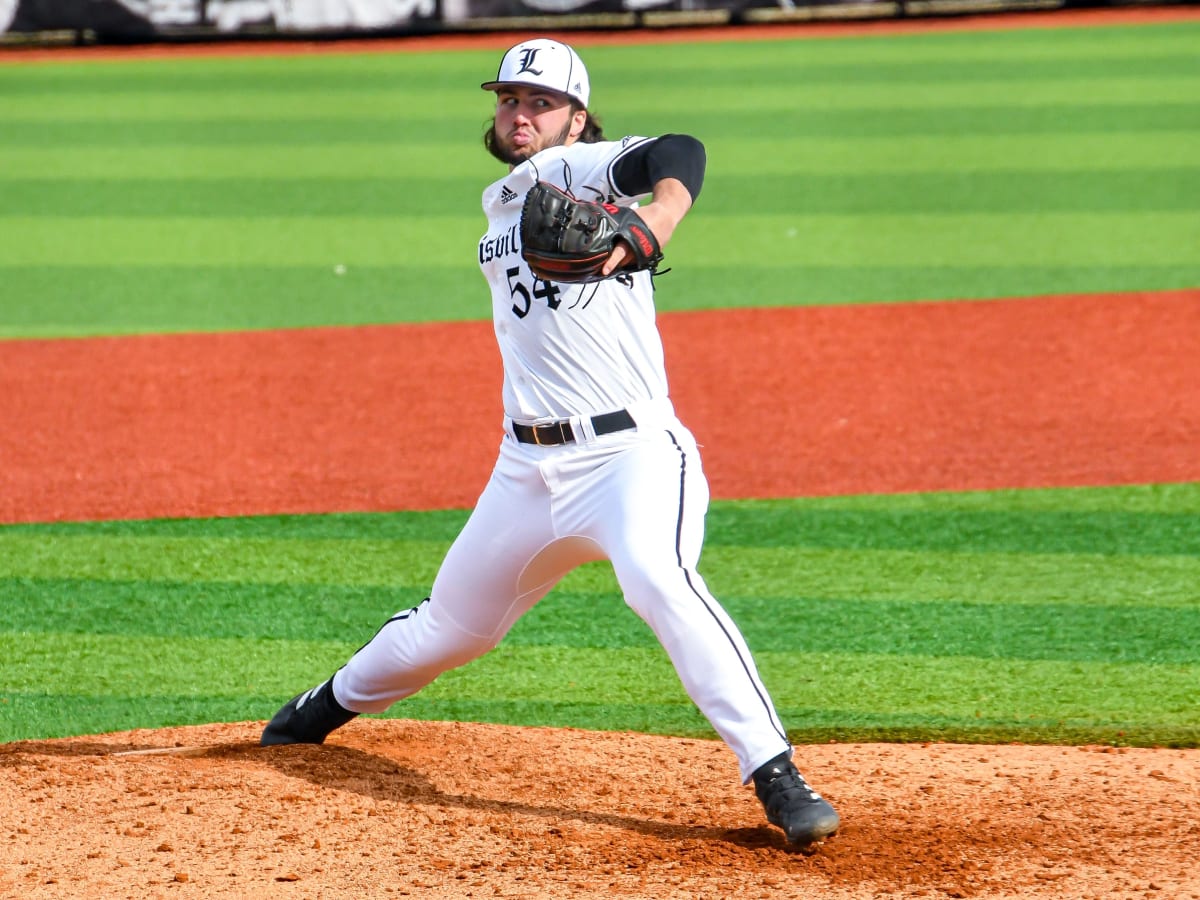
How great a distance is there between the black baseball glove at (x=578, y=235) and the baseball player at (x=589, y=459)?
6 centimetres

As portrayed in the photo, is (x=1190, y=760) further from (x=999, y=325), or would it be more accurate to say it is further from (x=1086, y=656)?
(x=999, y=325)

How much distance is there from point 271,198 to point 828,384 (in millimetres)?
6059

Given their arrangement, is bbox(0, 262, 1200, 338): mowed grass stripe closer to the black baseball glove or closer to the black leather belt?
the black leather belt

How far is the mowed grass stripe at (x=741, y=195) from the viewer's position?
1205cm

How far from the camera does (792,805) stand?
344cm

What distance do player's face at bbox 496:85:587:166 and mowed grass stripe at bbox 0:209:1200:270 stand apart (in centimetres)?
705

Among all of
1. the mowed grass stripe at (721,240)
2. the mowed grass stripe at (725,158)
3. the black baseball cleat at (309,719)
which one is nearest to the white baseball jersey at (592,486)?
the black baseball cleat at (309,719)

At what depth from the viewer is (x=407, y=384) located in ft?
27.6

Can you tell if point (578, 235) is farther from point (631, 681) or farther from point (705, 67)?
point (705, 67)

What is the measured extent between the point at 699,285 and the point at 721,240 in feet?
3.71

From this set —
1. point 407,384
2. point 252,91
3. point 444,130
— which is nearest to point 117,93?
point 252,91

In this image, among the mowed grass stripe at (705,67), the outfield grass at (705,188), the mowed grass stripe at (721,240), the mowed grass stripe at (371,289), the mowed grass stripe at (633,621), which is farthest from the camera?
the mowed grass stripe at (705,67)

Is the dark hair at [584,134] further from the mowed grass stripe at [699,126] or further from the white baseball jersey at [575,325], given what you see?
the mowed grass stripe at [699,126]

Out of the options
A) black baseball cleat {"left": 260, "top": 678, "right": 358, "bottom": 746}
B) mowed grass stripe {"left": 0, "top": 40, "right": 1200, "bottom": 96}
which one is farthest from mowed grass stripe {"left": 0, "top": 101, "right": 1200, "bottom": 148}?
black baseball cleat {"left": 260, "top": 678, "right": 358, "bottom": 746}
